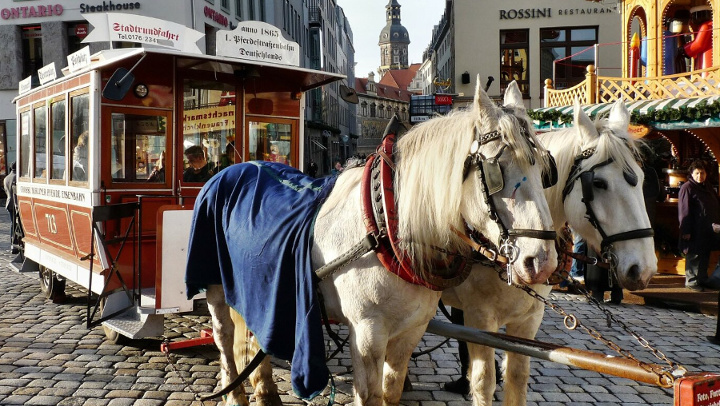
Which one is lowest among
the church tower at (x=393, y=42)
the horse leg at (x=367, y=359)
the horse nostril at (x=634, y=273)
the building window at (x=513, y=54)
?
the horse leg at (x=367, y=359)

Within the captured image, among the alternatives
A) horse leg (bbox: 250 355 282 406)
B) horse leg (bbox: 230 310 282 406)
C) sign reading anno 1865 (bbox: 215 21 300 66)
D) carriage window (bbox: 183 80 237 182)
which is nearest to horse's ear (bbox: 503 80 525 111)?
horse leg (bbox: 230 310 282 406)

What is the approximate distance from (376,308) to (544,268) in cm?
79

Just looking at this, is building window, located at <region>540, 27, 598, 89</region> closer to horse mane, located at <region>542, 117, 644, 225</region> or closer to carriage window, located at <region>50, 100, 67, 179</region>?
carriage window, located at <region>50, 100, 67, 179</region>

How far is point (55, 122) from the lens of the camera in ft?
21.3

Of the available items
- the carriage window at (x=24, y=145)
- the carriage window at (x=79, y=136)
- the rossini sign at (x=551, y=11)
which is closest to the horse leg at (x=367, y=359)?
the carriage window at (x=79, y=136)

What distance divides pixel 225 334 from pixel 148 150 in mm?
2333

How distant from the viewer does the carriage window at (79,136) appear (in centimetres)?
565

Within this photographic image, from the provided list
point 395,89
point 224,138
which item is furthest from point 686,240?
point 395,89

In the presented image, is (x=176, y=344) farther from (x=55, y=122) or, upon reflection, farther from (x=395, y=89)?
(x=395, y=89)

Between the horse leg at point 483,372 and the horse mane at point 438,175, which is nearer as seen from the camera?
the horse mane at point 438,175

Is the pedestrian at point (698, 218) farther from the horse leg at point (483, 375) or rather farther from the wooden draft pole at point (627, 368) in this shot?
the wooden draft pole at point (627, 368)

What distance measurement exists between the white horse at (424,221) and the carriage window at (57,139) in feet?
13.9

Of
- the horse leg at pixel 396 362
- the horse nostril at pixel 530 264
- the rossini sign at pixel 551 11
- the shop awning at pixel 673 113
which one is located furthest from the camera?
the rossini sign at pixel 551 11

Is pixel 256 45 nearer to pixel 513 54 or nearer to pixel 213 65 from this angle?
pixel 213 65
